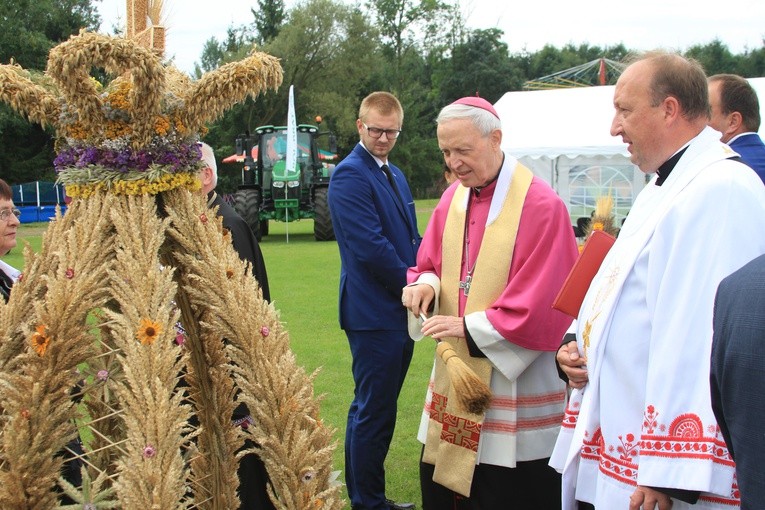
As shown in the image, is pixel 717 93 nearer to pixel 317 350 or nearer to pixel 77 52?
pixel 77 52

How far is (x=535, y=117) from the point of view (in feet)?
48.6

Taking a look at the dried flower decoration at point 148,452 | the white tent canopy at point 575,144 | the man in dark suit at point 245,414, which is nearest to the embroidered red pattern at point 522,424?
the man in dark suit at point 245,414

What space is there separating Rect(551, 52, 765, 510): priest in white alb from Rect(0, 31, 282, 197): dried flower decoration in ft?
3.92

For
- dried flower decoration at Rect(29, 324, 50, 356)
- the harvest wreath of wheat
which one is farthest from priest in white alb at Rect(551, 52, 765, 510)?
dried flower decoration at Rect(29, 324, 50, 356)

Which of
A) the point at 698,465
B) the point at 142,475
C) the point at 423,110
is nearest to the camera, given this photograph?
the point at 142,475

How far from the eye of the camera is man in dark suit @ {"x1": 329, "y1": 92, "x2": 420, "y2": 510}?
14.1 feet

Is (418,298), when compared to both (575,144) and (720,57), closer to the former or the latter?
(575,144)

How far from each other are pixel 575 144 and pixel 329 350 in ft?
23.3

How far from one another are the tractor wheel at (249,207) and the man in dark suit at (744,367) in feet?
58.3

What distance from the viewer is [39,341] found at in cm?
203

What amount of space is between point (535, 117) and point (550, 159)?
1258mm

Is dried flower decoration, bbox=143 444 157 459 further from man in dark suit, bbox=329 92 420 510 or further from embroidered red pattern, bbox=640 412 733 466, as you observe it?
man in dark suit, bbox=329 92 420 510

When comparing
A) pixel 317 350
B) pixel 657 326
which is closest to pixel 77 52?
pixel 657 326

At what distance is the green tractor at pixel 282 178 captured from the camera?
68.8ft
